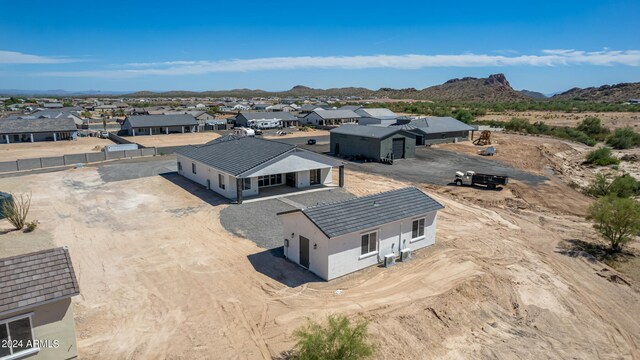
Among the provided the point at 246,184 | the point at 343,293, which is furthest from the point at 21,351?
the point at 246,184

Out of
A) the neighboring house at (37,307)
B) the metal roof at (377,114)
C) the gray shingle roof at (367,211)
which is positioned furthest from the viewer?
the metal roof at (377,114)

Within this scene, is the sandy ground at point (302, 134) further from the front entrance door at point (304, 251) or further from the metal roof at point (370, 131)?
the front entrance door at point (304, 251)

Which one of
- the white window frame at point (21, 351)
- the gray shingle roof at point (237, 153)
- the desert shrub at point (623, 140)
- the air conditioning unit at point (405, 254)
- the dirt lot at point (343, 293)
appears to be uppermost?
the gray shingle roof at point (237, 153)

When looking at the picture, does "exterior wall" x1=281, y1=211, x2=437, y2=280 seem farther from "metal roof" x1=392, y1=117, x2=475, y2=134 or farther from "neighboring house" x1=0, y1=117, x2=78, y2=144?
"neighboring house" x1=0, y1=117, x2=78, y2=144

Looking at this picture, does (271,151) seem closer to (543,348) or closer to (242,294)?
(242,294)

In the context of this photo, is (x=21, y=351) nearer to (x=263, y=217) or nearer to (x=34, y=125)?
(x=263, y=217)

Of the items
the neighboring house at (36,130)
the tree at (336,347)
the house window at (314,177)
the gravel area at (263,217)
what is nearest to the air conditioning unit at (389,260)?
the gravel area at (263,217)
